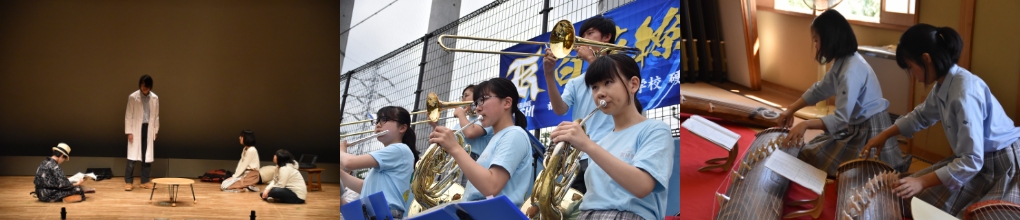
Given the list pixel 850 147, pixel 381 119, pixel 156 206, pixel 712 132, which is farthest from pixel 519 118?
pixel 156 206

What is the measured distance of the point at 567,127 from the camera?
8.03 ft

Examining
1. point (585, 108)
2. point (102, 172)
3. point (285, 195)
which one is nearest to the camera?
point (585, 108)

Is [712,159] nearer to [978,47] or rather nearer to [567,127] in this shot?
[567,127]

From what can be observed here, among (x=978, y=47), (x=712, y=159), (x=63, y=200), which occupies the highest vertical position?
(x=978, y=47)

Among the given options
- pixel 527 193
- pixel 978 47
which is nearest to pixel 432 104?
pixel 527 193

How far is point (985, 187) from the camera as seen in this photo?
6.29ft

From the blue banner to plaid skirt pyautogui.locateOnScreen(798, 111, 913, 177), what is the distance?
1.42 ft

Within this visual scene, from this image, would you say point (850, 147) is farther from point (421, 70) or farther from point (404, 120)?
point (404, 120)

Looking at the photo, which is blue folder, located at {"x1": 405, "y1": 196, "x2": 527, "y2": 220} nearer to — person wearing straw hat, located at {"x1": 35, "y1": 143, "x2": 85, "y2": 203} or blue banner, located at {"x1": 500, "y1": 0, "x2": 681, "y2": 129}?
blue banner, located at {"x1": 500, "y1": 0, "x2": 681, "y2": 129}

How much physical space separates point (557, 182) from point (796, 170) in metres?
0.69

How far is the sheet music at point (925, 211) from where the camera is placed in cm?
193

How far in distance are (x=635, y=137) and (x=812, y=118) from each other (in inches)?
18.8

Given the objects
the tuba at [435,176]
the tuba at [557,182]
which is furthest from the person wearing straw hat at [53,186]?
the tuba at [557,182]

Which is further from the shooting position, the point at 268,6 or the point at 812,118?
the point at 268,6
